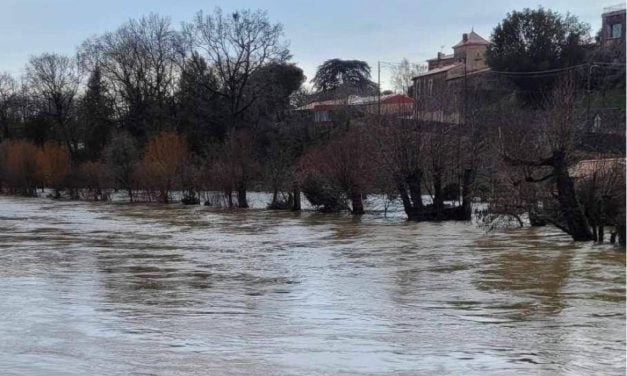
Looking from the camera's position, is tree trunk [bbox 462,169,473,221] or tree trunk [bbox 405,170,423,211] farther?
tree trunk [bbox 405,170,423,211]

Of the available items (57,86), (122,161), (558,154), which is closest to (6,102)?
(57,86)

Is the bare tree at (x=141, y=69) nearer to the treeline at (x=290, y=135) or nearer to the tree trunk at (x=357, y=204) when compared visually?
the treeline at (x=290, y=135)

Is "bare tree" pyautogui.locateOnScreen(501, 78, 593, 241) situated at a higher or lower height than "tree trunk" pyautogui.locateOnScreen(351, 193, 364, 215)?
higher

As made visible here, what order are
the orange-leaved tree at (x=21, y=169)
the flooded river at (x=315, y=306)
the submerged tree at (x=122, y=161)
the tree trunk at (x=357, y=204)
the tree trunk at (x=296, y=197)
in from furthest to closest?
the orange-leaved tree at (x=21, y=169), the submerged tree at (x=122, y=161), the tree trunk at (x=296, y=197), the tree trunk at (x=357, y=204), the flooded river at (x=315, y=306)

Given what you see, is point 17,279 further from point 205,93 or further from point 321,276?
point 205,93

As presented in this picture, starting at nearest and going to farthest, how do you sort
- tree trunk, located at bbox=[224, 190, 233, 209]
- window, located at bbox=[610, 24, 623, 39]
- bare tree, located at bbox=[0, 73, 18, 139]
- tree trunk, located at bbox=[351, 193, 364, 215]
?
1. tree trunk, located at bbox=[351, 193, 364, 215]
2. tree trunk, located at bbox=[224, 190, 233, 209]
3. window, located at bbox=[610, 24, 623, 39]
4. bare tree, located at bbox=[0, 73, 18, 139]

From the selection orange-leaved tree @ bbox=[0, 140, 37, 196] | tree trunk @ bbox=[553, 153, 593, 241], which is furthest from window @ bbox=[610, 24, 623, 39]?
orange-leaved tree @ bbox=[0, 140, 37, 196]

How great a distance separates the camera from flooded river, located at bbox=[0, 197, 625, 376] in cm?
923

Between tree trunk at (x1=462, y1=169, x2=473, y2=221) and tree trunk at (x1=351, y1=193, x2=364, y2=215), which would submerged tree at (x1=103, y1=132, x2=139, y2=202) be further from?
tree trunk at (x1=462, y1=169, x2=473, y2=221)

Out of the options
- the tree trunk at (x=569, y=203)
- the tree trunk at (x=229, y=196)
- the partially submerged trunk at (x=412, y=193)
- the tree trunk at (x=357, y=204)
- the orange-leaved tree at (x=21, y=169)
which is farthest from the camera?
the orange-leaved tree at (x=21, y=169)

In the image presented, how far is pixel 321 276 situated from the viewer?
666 inches

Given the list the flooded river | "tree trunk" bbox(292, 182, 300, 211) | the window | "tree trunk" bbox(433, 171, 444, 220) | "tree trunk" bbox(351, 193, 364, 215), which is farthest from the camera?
the window

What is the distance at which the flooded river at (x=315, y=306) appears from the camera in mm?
9234

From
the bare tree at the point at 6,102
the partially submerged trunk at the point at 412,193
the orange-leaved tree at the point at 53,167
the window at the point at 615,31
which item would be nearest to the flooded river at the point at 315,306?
the partially submerged trunk at the point at 412,193
